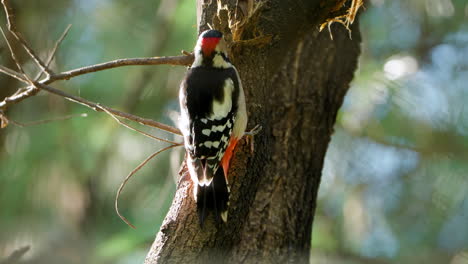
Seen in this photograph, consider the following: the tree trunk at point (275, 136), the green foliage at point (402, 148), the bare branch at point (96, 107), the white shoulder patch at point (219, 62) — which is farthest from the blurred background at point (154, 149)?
the bare branch at point (96, 107)

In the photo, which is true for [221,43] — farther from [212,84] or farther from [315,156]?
[315,156]

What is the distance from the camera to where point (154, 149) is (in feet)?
16.0

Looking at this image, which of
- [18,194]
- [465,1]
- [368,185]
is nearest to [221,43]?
[18,194]

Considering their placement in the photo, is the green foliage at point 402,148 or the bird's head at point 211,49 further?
the green foliage at point 402,148

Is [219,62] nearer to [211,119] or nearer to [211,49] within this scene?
[211,49]

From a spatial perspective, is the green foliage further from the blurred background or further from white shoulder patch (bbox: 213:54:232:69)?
white shoulder patch (bbox: 213:54:232:69)

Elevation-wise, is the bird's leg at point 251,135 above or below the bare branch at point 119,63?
below

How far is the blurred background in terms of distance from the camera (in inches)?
185

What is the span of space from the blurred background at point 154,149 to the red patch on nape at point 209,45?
2.18 metres

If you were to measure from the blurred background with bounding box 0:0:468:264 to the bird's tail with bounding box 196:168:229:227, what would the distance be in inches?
93.1

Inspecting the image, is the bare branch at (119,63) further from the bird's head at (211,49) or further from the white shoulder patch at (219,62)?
the white shoulder patch at (219,62)

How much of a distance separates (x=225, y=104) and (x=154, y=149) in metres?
2.68

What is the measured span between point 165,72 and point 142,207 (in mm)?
1292

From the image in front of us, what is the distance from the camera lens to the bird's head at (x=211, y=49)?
7.29ft
